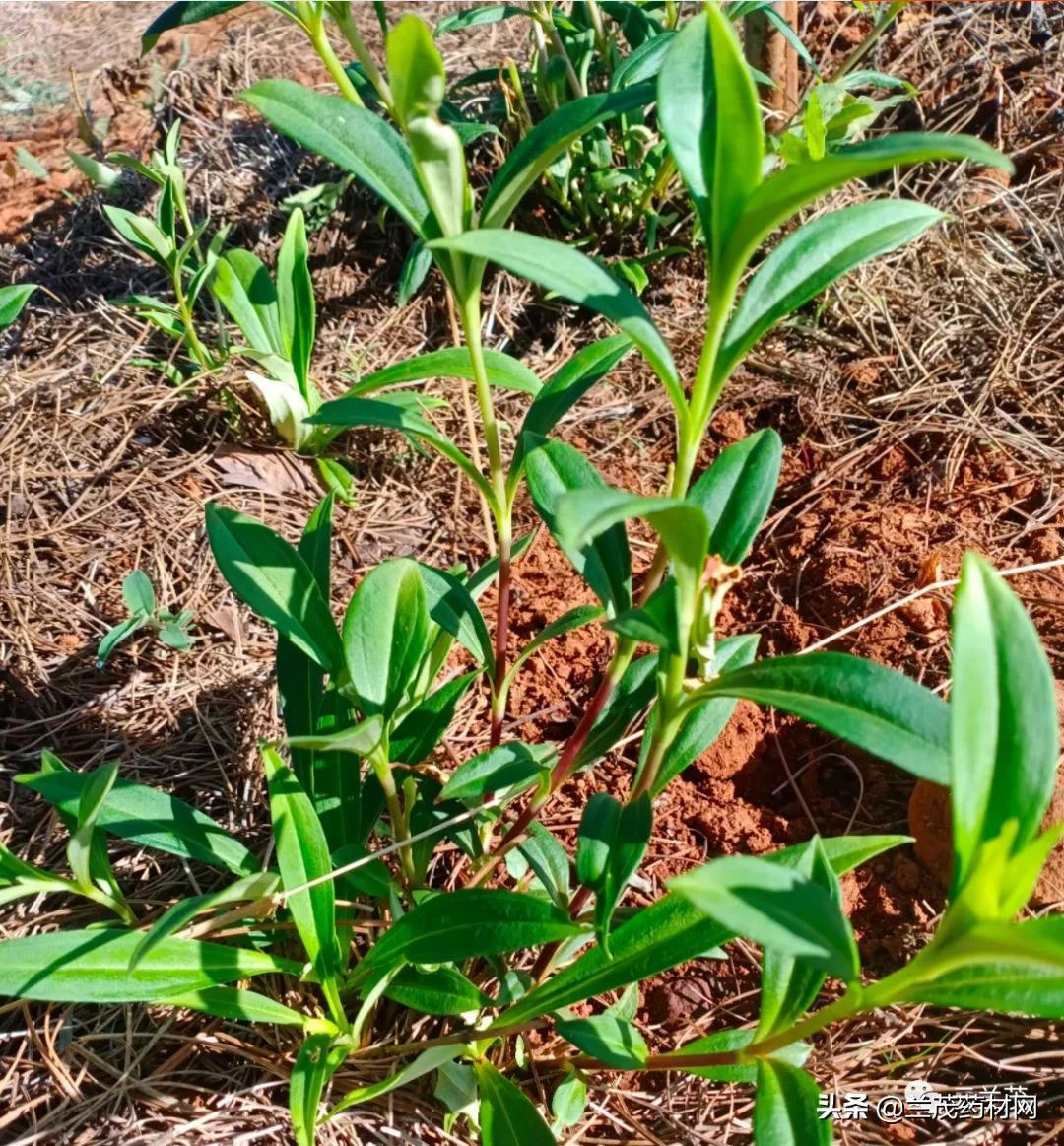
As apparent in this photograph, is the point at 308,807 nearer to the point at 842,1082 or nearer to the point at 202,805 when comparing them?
the point at 202,805

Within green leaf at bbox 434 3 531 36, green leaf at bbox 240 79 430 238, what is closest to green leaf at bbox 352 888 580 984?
green leaf at bbox 240 79 430 238

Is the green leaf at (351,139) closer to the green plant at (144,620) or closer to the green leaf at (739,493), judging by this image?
the green leaf at (739,493)

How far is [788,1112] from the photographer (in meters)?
0.90

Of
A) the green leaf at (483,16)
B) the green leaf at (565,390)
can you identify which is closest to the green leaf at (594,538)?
the green leaf at (565,390)

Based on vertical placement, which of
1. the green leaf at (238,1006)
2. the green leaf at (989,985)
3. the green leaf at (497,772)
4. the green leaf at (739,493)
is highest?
the green leaf at (739,493)

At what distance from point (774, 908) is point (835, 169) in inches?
19.1

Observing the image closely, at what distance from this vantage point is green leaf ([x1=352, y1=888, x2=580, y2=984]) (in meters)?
1.02

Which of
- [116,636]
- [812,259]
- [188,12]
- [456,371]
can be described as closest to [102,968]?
[116,636]

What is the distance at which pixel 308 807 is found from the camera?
3.67 feet

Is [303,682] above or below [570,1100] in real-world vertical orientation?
above

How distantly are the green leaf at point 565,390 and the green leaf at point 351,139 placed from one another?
0.83ft

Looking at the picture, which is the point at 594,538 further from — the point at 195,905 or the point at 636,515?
the point at 195,905

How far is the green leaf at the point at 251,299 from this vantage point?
1.87 m

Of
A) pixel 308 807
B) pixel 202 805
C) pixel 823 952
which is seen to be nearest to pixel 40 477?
pixel 202 805
